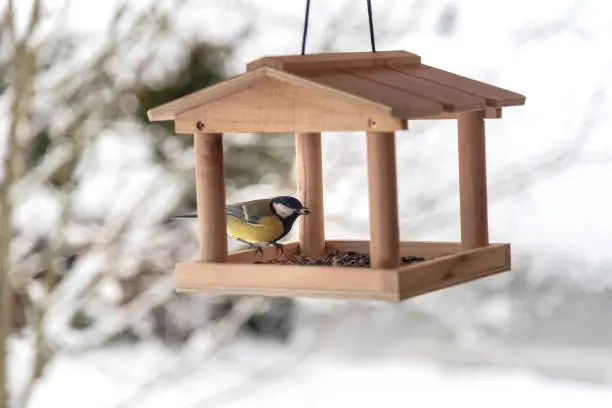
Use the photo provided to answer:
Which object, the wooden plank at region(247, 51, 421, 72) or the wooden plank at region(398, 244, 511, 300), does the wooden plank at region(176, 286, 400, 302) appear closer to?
the wooden plank at region(398, 244, 511, 300)

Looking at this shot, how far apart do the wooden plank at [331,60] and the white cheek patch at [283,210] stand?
261mm

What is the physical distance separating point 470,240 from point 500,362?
1.86 metres

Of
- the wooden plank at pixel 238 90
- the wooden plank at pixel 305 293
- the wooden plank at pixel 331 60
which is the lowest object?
the wooden plank at pixel 305 293

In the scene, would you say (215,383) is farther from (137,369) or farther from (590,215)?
(590,215)

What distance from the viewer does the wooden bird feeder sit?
1.66 meters

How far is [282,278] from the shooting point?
1.72 metres

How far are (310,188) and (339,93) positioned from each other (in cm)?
51

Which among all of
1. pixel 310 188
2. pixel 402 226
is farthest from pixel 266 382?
pixel 310 188

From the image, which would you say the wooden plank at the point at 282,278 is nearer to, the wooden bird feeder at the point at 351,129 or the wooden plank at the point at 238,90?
the wooden bird feeder at the point at 351,129

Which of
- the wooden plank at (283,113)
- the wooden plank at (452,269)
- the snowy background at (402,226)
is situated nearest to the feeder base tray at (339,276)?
the wooden plank at (452,269)

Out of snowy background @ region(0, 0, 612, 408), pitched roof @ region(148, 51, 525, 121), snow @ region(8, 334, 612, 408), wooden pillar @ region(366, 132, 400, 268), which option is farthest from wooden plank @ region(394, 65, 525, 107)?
snow @ region(8, 334, 612, 408)

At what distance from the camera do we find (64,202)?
144 inches

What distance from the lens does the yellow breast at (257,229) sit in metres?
1.95

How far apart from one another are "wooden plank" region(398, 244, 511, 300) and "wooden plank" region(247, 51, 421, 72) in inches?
14.5
